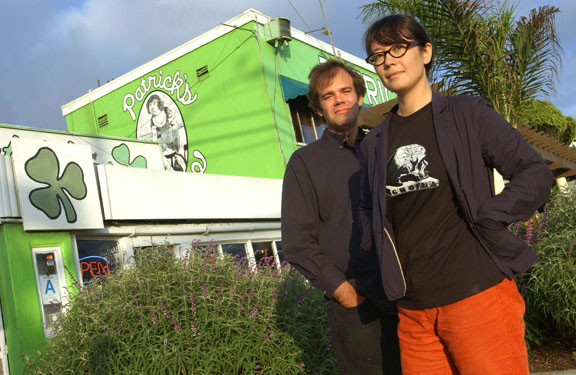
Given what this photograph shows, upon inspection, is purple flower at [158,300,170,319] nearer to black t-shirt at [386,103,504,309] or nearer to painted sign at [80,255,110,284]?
black t-shirt at [386,103,504,309]

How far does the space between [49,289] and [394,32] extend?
6.87 metres

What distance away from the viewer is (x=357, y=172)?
305 cm

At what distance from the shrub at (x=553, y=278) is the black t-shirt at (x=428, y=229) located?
3.26 meters

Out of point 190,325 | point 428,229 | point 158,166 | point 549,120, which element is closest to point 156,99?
point 158,166

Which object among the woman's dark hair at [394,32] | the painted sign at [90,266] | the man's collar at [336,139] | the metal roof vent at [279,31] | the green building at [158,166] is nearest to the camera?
the woman's dark hair at [394,32]

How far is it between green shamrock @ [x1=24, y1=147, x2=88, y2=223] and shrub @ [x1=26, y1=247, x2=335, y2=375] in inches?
112

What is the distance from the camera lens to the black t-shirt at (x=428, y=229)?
2154 mm

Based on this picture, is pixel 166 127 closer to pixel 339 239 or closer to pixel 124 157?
pixel 124 157

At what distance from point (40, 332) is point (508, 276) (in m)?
6.87

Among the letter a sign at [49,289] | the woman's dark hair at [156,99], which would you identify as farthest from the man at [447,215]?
the woman's dark hair at [156,99]

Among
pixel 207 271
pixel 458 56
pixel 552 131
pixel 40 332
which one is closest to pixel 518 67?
pixel 458 56

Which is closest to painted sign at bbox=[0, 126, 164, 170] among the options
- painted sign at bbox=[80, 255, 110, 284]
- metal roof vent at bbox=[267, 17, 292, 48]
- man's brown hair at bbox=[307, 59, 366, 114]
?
painted sign at bbox=[80, 255, 110, 284]

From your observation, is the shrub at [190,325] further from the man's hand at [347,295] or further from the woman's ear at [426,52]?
the woman's ear at [426,52]

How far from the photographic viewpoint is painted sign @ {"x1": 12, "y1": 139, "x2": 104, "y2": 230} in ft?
25.3
